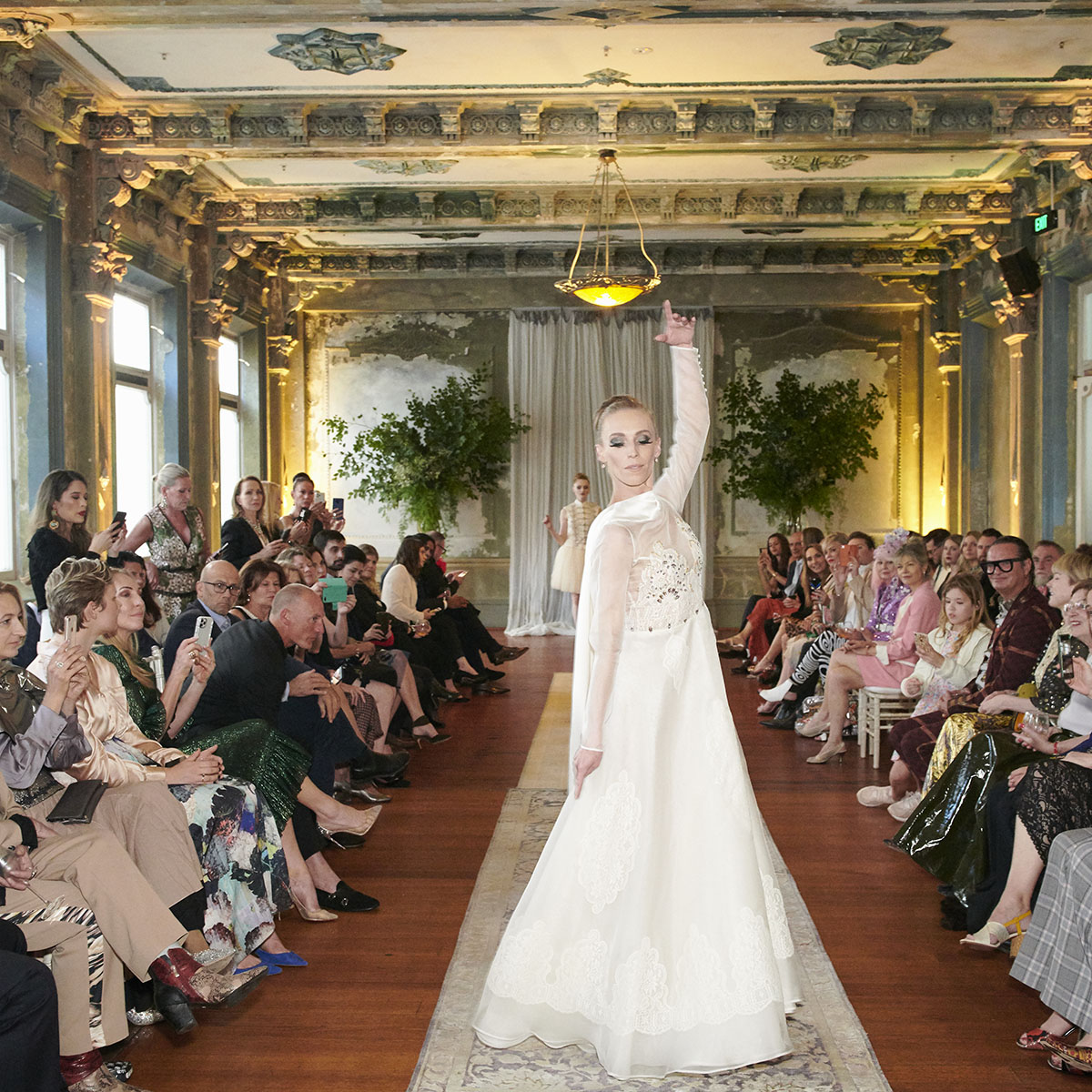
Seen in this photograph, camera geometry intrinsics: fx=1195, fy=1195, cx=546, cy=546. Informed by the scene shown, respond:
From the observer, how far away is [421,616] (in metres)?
8.34

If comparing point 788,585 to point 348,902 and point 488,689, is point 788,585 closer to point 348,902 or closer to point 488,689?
point 488,689

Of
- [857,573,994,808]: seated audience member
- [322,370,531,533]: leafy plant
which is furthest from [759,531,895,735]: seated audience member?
[322,370,531,533]: leafy plant

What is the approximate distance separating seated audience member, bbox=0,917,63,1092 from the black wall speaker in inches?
358

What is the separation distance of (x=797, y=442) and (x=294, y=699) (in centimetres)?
894

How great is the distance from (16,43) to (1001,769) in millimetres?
5973

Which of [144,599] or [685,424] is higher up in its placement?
[685,424]

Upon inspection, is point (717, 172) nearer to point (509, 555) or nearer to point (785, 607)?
point (785, 607)

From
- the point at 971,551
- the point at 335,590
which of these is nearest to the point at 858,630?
the point at 971,551

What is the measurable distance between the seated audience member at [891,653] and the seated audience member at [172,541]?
12.3 ft

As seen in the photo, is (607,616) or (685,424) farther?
(685,424)

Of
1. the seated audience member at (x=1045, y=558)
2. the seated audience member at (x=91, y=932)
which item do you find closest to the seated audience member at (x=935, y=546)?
the seated audience member at (x=1045, y=558)

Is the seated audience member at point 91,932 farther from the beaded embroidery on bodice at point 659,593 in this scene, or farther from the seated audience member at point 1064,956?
the seated audience member at point 1064,956

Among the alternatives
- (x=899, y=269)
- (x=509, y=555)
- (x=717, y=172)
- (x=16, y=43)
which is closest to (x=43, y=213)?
(x=16, y=43)

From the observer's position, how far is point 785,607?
33.2 ft
